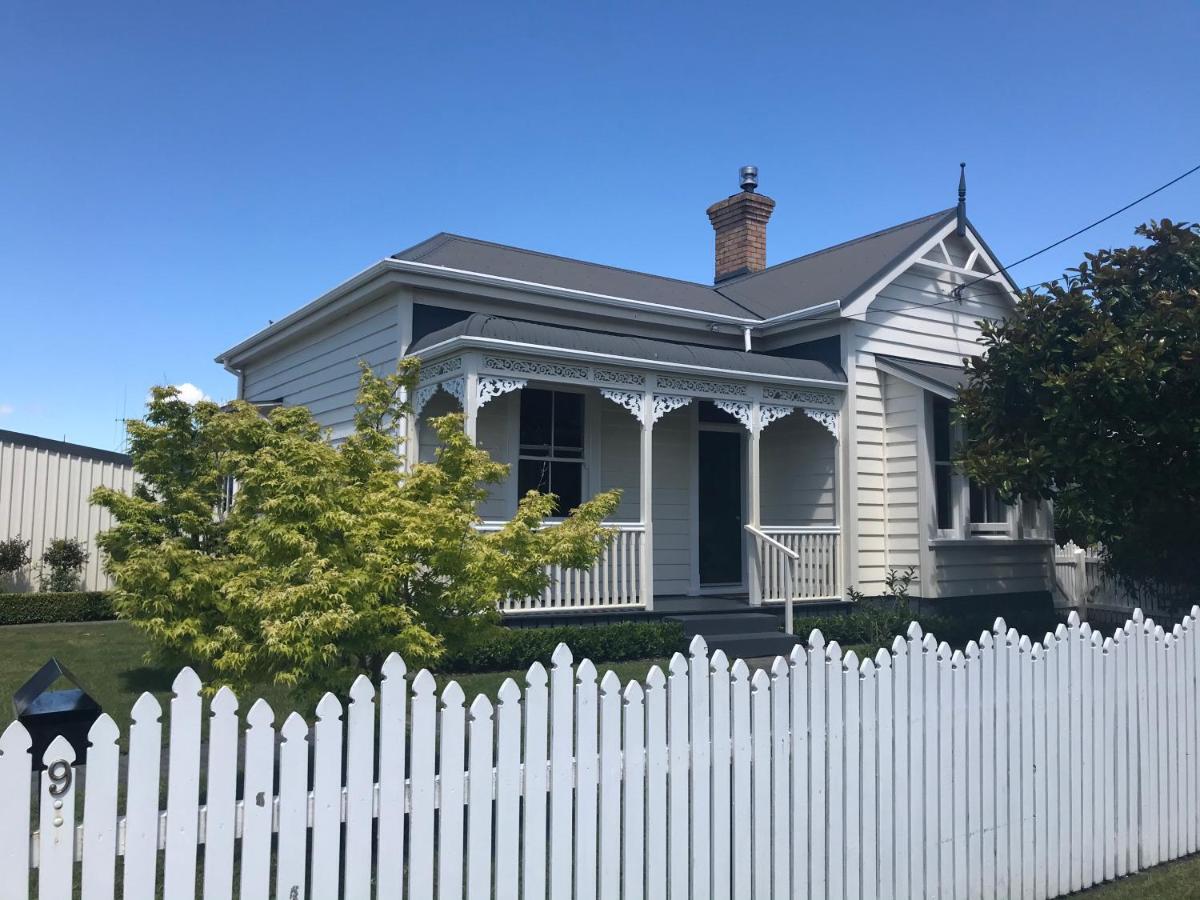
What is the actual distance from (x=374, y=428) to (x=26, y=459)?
12.8 metres

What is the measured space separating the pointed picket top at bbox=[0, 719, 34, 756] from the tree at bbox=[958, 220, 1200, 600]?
31.4ft

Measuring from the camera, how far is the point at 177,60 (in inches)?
461

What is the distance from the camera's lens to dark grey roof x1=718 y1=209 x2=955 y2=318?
45.3 ft

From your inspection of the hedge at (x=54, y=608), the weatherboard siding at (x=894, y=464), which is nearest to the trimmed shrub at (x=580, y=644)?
the weatherboard siding at (x=894, y=464)

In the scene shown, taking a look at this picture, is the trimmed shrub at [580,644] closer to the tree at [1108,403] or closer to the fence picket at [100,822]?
the tree at [1108,403]

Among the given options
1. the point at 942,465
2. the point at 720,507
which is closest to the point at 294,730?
the point at 720,507

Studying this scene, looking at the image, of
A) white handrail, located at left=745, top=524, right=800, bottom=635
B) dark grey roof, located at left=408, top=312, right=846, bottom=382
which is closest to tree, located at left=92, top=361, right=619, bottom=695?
dark grey roof, located at left=408, top=312, right=846, bottom=382

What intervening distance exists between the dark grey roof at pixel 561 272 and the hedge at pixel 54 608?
710 cm

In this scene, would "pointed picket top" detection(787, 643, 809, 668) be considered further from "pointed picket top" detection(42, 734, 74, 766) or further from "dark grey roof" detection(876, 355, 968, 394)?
"dark grey roof" detection(876, 355, 968, 394)

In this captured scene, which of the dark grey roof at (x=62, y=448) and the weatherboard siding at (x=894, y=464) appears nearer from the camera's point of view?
the weatherboard siding at (x=894, y=464)

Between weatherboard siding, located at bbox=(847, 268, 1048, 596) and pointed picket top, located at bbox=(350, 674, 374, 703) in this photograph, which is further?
weatherboard siding, located at bbox=(847, 268, 1048, 596)

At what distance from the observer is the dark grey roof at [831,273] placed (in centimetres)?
1380

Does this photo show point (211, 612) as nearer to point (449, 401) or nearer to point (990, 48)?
point (449, 401)

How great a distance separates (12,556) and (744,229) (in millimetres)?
14253
